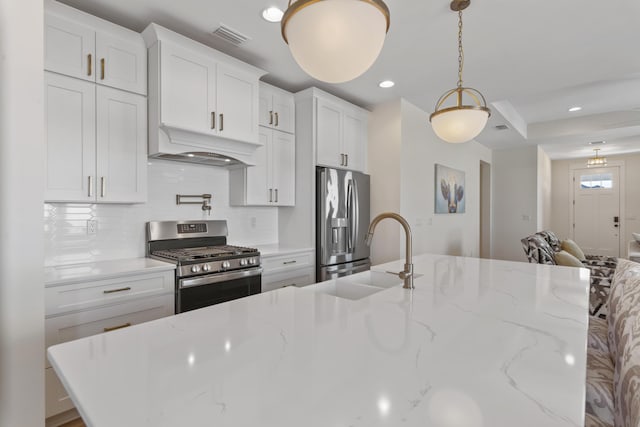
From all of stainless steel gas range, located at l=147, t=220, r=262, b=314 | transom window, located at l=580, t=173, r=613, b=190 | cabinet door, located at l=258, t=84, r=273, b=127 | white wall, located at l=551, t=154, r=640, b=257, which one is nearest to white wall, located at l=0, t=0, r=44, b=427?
stainless steel gas range, located at l=147, t=220, r=262, b=314

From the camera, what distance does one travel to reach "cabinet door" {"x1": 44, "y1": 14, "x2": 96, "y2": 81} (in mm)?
1911

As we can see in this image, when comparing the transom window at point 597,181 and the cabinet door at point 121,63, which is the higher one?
the cabinet door at point 121,63

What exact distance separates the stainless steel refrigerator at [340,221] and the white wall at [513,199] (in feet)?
13.3

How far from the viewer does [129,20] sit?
88.5 inches

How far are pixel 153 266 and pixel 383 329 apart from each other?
1686 mm

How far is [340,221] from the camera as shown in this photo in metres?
3.33

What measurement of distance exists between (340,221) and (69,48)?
Result: 8.01 feet

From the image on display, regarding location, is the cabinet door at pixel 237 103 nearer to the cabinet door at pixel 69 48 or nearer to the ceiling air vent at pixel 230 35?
the ceiling air vent at pixel 230 35

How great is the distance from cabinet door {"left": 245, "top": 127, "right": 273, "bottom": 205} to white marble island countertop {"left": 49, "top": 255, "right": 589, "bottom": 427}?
1865 mm

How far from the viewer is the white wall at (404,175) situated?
12.0 feet

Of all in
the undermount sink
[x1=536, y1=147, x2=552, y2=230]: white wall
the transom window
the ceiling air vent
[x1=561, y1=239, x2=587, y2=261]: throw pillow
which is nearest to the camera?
the undermount sink

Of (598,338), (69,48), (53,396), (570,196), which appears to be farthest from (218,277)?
(570,196)

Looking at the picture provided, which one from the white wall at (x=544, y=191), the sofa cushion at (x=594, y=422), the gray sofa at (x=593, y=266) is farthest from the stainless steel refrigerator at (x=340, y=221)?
the white wall at (x=544, y=191)

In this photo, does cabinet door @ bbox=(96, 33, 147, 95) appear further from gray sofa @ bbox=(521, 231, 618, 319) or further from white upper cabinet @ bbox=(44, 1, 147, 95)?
gray sofa @ bbox=(521, 231, 618, 319)
